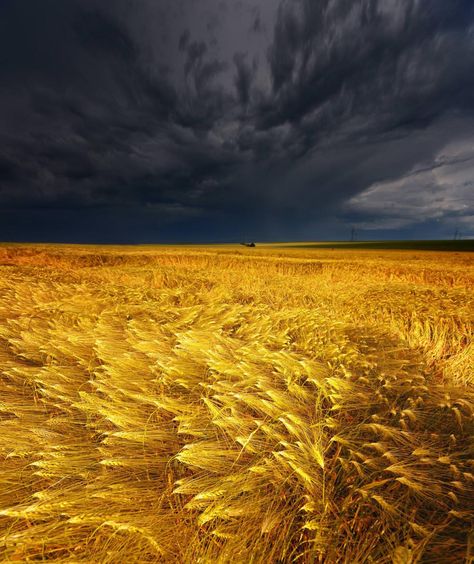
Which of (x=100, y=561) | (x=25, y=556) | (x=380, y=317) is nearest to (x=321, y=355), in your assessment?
(x=100, y=561)

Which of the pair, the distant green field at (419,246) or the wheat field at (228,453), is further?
the distant green field at (419,246)

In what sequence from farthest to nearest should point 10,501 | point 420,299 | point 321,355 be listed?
point 420,299 → point 321,355 → point 10,501

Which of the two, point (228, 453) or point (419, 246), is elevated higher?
point (228, 453)

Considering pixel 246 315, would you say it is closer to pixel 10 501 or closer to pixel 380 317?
pixel 380 317

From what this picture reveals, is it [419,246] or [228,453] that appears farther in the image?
[419,246]

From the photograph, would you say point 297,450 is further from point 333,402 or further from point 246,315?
point 246,315

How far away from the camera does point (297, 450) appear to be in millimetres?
1272

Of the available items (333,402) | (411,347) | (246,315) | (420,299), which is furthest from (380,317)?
(333,402)

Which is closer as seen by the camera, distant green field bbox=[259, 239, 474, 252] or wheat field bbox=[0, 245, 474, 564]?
wheat field bbox=[0, 245, 474, 564]

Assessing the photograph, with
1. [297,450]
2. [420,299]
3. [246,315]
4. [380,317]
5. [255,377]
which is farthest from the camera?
[420,299]

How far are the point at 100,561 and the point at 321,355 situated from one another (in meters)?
1.94

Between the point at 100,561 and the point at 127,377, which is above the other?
the point at 127,377

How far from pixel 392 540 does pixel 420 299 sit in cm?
547

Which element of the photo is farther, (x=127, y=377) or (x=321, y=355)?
(x=321, y=355)
